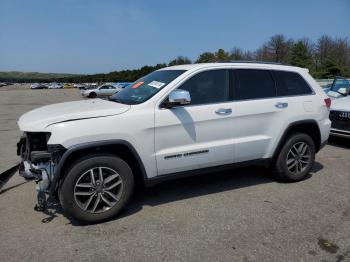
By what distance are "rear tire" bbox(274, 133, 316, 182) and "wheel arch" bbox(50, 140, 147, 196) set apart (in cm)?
223

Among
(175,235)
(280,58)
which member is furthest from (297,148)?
(280,58)

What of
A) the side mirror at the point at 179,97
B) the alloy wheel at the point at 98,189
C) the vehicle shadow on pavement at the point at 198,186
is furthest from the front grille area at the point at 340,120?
the alloy wheel at the point at 98,189

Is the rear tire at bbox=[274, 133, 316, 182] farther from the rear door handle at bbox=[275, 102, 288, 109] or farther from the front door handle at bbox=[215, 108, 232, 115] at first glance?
the front door handle at bbox=[215, 108, 232, 115]

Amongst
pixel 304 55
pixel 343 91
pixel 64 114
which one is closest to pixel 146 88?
pixel 64 114

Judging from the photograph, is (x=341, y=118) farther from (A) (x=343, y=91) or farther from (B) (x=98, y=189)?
(B) (x=98, y=189)

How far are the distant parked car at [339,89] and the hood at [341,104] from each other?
1.38 ft

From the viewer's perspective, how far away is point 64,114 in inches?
155

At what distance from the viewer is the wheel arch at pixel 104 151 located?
378 centimetres

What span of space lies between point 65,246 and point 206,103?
7.81 ft

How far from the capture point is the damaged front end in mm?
3868

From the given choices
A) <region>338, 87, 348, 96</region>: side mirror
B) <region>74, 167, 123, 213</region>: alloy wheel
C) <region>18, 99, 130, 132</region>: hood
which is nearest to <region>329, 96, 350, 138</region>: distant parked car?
<region>338, 87, 348, 96</region>: side mirror

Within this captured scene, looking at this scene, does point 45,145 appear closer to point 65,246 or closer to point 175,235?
point 65,246

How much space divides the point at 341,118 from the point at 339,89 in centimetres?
166

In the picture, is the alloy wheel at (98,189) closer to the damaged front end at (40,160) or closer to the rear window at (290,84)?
the damaged front end at (40,160)
